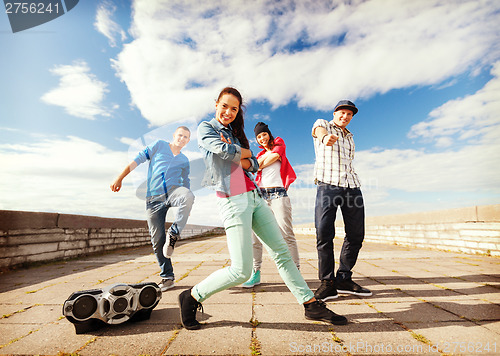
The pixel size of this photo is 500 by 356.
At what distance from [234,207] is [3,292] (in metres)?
3.41

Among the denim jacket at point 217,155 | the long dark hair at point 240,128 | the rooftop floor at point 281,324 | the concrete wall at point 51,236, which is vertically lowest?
the rooftop floor at point 281,324

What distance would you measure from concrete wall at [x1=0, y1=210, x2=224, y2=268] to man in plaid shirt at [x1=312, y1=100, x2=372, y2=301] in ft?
17.4

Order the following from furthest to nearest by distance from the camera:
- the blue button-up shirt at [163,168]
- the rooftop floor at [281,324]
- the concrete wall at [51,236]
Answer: the concrete wall at [51,236] → the blue button-up shirt at [163,168] → the rooftop floor at [281,324]

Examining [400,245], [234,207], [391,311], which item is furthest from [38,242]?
[400,245]

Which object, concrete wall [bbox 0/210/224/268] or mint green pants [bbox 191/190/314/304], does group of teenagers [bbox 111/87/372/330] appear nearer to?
mint green pants [bbox 191/190/314/304]

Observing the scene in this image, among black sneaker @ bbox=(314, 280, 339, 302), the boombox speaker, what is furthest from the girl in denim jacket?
black sneaker @ bbox=(314, 280, 339, 302)

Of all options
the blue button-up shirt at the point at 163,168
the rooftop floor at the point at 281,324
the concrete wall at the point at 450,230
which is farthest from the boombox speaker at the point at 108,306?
the concrete wall at the point at 450,230

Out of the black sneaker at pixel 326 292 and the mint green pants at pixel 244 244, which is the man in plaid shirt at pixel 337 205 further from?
the mint green pants at pixel 244 244

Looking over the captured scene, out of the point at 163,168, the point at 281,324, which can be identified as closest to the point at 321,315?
the point at 281,324

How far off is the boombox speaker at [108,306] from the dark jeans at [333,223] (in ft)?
5.40

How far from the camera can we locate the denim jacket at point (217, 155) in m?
2.03

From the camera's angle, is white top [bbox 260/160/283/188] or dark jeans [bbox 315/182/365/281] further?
Answer: white top [bbox 260/160/283/188]

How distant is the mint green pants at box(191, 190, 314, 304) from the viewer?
2.01 meters

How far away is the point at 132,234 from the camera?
1005 cm
